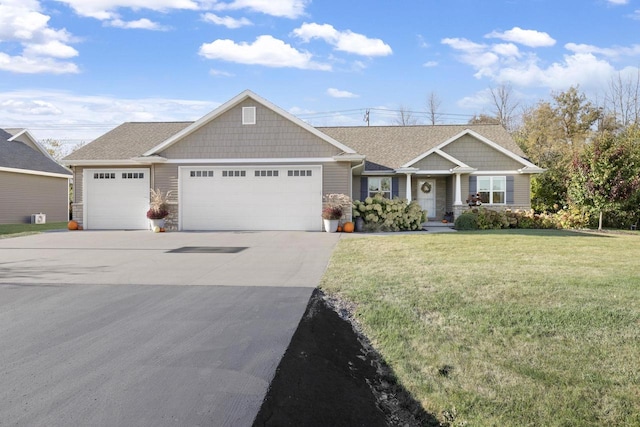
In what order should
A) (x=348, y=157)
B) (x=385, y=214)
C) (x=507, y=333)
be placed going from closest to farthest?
(x=507, y=333)
(x=348, y=157)
(x=385, y=214)

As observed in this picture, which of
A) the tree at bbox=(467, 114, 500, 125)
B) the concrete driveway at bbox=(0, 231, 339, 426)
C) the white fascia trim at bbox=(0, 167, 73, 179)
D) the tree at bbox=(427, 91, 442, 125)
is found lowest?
the concrete driveway at bbox=(0, 231, 339, 426)

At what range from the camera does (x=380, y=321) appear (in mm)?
4977

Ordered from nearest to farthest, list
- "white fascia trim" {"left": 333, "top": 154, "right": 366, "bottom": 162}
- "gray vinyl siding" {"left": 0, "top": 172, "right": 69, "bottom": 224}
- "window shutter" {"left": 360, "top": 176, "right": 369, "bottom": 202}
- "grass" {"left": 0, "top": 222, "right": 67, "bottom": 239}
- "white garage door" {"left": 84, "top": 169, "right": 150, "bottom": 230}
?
"grass" {"left": 0, "top": 222, "right": 67, "bottom": 239}
"white fascia trim" {"left": 333, "top": 154, "right": 366, "bottom": 162}
"white garage door" {"left": 84, "top": 169, "right": 150, "bottom": 230}
"window shutter" {"left": 360, "top": 176, "right": 369, "bottom": 202}
"gray vinyl siding" {"left": 0, "top": 172, "right": 69, "bottom": 224}

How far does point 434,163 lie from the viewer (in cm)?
1989

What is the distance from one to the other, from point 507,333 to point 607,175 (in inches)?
595

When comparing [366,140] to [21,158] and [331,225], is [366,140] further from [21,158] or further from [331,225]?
[21,158]

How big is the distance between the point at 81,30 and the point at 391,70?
47.3 ft

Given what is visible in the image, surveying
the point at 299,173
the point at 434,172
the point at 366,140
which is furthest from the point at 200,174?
the point at 434,172

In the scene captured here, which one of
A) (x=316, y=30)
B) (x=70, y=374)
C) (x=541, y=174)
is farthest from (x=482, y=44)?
(x=70, y=374)

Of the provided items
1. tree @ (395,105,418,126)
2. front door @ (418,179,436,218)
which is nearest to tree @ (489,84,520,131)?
tree @ (395,105,418,126)

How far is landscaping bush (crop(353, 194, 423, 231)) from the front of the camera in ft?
55.6

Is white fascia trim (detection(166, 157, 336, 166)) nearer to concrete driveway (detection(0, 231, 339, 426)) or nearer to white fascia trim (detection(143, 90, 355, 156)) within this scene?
white fascia trim (detection(143, 90, 355, 156))

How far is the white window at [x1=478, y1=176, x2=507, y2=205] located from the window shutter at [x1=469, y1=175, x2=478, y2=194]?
5.9 inches

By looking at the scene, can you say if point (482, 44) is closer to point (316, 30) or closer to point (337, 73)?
point (337, 73)
